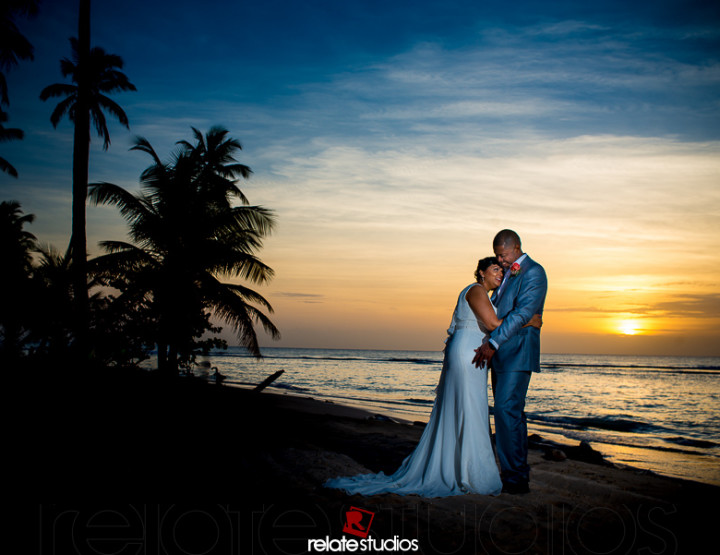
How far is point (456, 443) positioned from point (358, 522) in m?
1.60

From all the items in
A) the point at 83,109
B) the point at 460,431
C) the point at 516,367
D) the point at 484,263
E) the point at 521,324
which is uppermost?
the point at 83,109

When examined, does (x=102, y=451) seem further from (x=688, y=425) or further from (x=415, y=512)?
(x=688, y=425)

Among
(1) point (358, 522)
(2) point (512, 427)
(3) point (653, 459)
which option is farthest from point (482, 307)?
(3) point (653, 459)

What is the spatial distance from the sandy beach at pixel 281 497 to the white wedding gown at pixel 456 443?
0.21 m

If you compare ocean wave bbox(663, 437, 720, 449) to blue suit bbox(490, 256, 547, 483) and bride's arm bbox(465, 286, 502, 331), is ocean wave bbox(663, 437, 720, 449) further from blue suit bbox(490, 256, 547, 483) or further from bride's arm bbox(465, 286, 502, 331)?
bride's arm bbox(465, 286, 502, 331)

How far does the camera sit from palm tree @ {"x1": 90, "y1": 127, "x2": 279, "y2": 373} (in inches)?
523

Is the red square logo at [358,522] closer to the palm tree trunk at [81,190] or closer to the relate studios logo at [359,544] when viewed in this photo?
the relate studios logo at [359,544]

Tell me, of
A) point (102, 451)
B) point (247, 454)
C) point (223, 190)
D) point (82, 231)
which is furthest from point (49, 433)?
point (223, 190)

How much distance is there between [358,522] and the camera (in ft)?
12.0

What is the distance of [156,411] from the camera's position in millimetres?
7984

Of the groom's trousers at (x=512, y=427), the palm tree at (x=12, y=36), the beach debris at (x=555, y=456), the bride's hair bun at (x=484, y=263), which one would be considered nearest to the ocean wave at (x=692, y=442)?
the beach debris at (x=555, y=456)

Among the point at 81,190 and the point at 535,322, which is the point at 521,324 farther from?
the point at 81,190

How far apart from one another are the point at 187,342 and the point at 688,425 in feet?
52.8

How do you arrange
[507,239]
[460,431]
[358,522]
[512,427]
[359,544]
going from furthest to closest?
[507,239], [460,431], [512,427], [358,522], [359,544]
